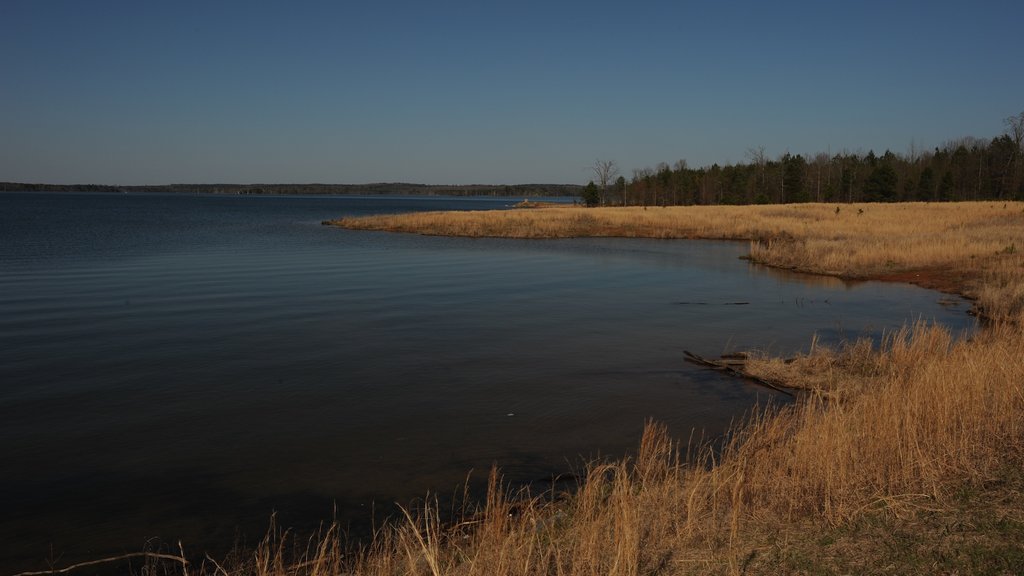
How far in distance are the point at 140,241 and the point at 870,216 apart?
55.7 metres

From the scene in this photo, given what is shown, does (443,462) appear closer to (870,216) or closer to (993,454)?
(993,454)

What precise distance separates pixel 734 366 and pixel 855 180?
101013 mm

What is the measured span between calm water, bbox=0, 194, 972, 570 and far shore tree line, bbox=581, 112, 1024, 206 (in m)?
73.0

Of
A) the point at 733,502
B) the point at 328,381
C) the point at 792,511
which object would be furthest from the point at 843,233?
the point at 733,502

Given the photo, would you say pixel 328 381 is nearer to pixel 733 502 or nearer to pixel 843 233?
pixel 733 502

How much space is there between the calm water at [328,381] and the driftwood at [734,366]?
18.5 inches

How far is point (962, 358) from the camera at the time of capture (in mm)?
9398

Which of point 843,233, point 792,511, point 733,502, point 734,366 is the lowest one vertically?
point 734,366

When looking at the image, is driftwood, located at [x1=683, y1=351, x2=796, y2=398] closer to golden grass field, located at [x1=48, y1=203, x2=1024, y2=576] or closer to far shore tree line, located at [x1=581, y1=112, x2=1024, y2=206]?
golden grass field, located at [x1=48, y1=203, x2=1024, y2=576]

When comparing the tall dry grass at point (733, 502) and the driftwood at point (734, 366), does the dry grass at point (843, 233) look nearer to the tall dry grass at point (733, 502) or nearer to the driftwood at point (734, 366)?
the driftwood at point (734, 366)

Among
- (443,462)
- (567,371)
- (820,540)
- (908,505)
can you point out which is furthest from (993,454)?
(567,371)

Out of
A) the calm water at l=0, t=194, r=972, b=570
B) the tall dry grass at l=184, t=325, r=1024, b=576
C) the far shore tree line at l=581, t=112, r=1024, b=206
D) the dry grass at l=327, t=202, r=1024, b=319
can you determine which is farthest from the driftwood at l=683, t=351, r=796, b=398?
the far shore tree line at l=581, t=112, r=1024, b=206

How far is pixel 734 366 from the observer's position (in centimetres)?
1279

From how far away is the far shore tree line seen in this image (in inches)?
3521
